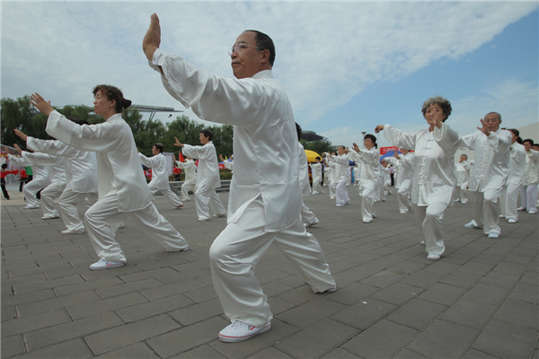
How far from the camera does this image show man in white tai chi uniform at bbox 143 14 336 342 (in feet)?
6.47

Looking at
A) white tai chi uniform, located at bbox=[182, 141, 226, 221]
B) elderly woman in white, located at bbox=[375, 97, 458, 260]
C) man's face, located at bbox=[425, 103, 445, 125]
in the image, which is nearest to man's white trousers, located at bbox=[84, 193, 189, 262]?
elderly woman in white, located at bbox=[375, 97, 458, 260]

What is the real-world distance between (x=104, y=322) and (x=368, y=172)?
22.3 feet

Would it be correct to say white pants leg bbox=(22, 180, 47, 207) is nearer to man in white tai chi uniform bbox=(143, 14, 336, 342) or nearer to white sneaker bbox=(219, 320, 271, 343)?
man in white tai chi uniform bbox=(143, 14, 336, 342)

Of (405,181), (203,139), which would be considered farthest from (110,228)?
(405,181)

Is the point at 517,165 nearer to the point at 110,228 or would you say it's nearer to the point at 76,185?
the point at 110,228

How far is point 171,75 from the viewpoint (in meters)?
1.83

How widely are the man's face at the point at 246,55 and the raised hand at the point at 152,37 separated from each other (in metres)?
0.58

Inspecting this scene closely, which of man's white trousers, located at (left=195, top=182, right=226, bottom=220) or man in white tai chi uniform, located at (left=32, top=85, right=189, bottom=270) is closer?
man in white tai chi uniform, located at (left=32, top=85, right=189, bottom=270)

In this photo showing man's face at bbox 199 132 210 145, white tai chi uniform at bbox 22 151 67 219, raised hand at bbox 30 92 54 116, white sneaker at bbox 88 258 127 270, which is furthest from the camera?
man's face at bbox 199 132 210 145

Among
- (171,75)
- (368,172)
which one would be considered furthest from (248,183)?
(368,172)

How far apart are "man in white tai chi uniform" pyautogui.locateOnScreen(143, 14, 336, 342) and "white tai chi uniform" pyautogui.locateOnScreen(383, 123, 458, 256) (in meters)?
2.59

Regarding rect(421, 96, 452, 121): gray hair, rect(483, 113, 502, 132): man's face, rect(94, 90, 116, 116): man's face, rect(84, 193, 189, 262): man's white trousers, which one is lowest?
rect(84, 193, 189, 262): man's white trousers

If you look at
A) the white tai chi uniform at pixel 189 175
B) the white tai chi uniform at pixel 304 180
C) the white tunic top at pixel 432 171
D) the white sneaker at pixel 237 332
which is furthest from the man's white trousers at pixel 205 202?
the white sneaker at pixel 237 332

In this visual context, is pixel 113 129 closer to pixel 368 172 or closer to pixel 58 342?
pixel 58 342
